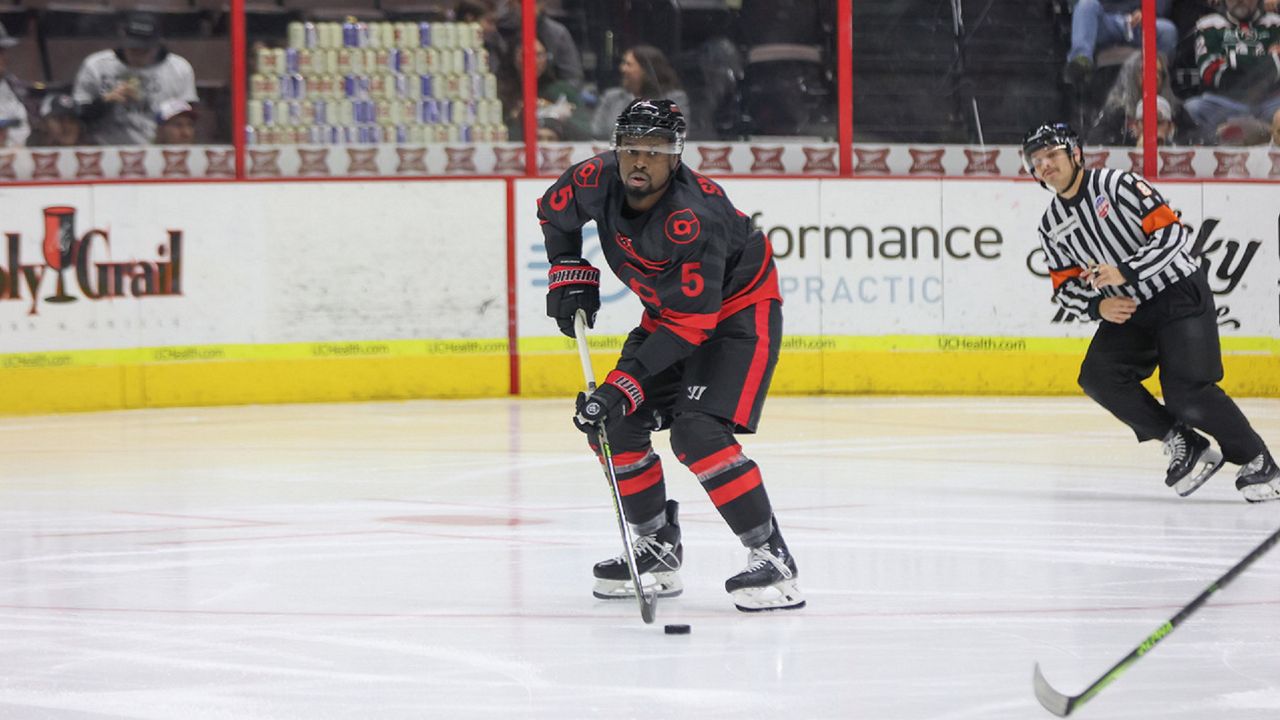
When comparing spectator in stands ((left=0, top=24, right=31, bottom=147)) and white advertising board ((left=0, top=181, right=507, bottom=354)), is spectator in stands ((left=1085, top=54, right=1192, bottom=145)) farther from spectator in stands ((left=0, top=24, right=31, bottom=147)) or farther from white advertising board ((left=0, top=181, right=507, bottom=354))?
spectator in stands ((left=0, top=24, right=31, bottom=147))

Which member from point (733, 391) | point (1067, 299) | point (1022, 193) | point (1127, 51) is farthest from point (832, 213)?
point (733, 391)

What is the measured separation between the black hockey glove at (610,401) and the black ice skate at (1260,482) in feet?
8.95

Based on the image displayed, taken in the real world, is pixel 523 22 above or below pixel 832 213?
above

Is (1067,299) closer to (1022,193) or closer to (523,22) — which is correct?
(1022,193)

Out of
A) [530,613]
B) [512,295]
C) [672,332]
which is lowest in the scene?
[530,613]

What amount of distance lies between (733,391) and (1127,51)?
251 inches

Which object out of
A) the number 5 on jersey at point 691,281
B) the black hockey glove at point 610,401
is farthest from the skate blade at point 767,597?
the number 5 on jersey at point 691,281

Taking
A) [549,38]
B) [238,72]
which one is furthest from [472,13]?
[238,72]

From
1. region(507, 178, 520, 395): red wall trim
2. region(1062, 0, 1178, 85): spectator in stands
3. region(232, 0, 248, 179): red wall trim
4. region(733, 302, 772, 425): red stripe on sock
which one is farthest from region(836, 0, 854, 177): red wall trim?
region(733, 302, 772, 425): red stripe on sock

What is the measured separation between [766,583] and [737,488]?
0.24 meters

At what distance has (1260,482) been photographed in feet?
19.1

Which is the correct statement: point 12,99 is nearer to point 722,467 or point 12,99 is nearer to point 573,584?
point 573,584

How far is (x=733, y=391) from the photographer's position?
13.4ft

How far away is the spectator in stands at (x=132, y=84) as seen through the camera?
9203 millimetres
